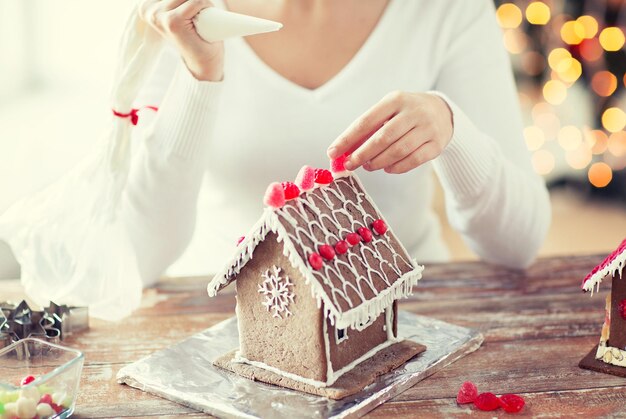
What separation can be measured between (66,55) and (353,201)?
8.56 feet

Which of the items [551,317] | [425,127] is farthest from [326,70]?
[551,317]

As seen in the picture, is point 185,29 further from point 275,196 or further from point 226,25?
point 275,196

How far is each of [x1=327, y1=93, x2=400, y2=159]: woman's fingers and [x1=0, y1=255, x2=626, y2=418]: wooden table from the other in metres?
0.33

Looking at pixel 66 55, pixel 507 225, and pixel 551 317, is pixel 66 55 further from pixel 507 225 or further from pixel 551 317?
pixel 551 317

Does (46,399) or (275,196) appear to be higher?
(275,196)

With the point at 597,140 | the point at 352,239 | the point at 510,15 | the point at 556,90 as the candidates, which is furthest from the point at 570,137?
the point at 352,239

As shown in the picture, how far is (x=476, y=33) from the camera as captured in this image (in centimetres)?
154

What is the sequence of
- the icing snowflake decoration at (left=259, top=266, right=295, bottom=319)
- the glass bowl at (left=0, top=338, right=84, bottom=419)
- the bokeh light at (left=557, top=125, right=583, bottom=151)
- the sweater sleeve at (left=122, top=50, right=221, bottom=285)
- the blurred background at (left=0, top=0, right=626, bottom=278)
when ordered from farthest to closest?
the bokeh light at (left=557, top=125, right=583, bottom=151), the blurred background at (left=0, top=0, right=626, bottom=278), the sweater sleeve at (left=122, top=50, right=221, bottom=285), the icing snowflake decoration at (left=259, top=266, right=295, bottom=319), the glass bowl at (left=0, top=338, right=84, bottom=419)

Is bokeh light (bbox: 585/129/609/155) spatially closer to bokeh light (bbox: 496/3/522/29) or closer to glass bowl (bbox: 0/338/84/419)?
bokeh light (bbox: 496/3/522/29)

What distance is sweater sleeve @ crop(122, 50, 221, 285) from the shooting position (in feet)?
4.38

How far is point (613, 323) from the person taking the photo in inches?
41.4

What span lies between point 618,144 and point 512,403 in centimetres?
293

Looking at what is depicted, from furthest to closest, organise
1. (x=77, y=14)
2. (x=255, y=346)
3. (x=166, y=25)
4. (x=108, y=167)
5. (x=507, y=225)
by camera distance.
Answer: (x=77, y=14) < (x=507, y=225) < (x=108, y=167) < (x=166, y=25) < (x=255, y=346)

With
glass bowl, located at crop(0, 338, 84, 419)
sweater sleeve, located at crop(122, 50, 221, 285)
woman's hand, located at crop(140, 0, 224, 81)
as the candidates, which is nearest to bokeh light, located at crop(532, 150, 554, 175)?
sweater sleeve, located at crop(122, 50, 221, 285)
